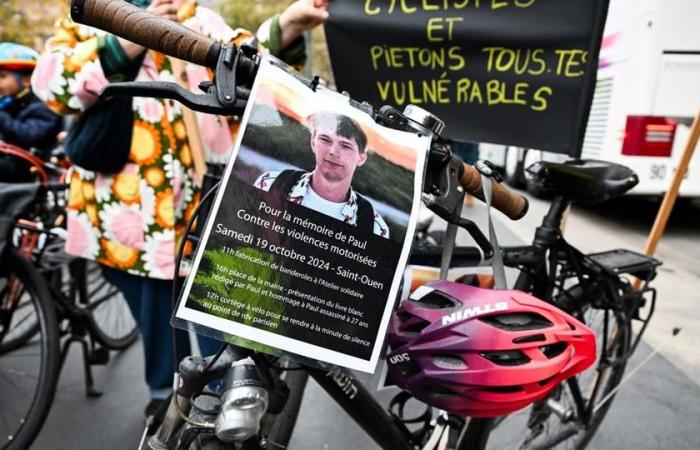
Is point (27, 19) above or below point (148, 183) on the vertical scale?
above

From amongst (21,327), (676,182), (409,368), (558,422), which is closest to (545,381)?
(409,368)

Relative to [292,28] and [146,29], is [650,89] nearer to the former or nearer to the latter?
[292,28]

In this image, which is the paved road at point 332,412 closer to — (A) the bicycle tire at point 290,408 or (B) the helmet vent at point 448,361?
(A) the bicycle tire at point 290,408

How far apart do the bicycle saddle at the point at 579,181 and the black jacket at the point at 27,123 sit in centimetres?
297

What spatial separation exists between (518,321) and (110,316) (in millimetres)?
2797

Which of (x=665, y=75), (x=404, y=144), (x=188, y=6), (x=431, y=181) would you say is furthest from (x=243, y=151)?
(x=665, y=75)

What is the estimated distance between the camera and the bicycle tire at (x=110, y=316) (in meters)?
3.01

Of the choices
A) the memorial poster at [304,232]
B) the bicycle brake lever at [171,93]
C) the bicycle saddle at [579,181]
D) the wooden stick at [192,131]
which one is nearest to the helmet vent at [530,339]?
the memorial poster at [304,232]

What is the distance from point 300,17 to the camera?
1799 millimetres

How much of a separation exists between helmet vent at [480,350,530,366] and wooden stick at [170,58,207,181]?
4.31ft

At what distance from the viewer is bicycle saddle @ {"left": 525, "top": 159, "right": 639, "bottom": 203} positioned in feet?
6.34

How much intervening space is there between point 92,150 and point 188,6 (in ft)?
2.11

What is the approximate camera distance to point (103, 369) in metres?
3.13

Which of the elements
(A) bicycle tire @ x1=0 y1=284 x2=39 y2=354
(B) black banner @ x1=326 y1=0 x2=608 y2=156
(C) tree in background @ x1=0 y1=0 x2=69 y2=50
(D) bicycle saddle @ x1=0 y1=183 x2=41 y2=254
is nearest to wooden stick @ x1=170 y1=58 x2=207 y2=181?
(D) bicycle saddle @ x1=0 y1=183 x2=41 y2=254
